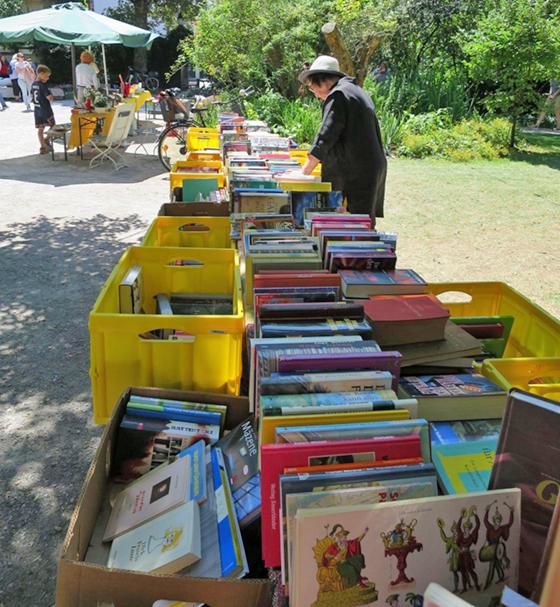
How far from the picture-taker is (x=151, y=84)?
22953mm

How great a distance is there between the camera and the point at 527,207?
7.84 metres

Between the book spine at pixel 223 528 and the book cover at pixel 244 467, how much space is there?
31mm

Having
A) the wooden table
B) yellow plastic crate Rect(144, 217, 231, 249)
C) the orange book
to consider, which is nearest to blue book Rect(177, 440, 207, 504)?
the orange book

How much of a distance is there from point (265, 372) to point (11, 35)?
11.1 metres

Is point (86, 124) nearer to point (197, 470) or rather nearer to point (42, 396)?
point (42, 396)

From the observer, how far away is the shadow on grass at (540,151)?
11492mm

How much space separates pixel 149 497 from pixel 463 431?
0.90m

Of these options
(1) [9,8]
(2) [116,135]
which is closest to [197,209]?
(2) [116,135]

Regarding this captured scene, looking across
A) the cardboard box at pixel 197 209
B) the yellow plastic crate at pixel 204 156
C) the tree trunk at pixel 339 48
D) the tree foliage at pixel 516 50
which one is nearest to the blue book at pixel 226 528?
the cardboard box at pixel 197 209

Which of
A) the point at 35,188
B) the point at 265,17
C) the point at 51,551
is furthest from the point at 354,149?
the point at 265,17

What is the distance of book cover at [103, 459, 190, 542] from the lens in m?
1.57

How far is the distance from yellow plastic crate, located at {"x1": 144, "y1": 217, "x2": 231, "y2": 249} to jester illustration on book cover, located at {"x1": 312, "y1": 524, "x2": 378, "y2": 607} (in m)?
2.29

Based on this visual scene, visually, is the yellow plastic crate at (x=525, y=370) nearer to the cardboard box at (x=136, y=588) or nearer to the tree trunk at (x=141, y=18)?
the cardboard box at (x=136, y=588)

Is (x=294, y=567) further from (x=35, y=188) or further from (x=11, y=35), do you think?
(x=11, y=35)
